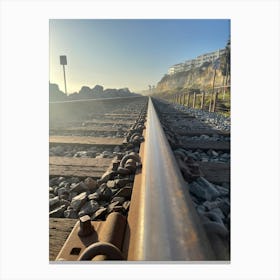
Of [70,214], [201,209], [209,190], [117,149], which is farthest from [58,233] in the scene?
[117,149]

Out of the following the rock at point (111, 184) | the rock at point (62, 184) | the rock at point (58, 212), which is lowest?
the rock at point (58, 212)

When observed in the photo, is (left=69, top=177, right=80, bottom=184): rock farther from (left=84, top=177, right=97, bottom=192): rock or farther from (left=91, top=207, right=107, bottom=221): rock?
(left=91, top=207, right=107, bottom=221): rock

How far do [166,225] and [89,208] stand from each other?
513 millimetres

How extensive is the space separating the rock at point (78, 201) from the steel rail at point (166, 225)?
0.30 meters

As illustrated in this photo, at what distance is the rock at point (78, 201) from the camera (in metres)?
1.30

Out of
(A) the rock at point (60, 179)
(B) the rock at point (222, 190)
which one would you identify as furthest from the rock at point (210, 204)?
(A) the rock at point (60, 179)

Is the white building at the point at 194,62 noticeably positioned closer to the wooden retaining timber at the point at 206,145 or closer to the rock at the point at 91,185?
→ the wooden retaining timber at the point at 206,145

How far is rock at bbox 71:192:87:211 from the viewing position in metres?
1.30

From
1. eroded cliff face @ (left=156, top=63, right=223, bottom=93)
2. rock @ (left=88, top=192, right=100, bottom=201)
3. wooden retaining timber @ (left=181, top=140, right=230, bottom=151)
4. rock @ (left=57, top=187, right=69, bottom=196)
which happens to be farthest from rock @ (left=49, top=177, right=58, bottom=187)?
eroded cliff face @ (left=156, top=63, right=223, bottom=93)

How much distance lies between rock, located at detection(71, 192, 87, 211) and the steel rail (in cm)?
30

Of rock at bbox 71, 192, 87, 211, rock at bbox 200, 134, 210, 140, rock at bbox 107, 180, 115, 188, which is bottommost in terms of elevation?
rock at bbox 71, 192, 87, 211

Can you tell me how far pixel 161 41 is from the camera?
200 cm
